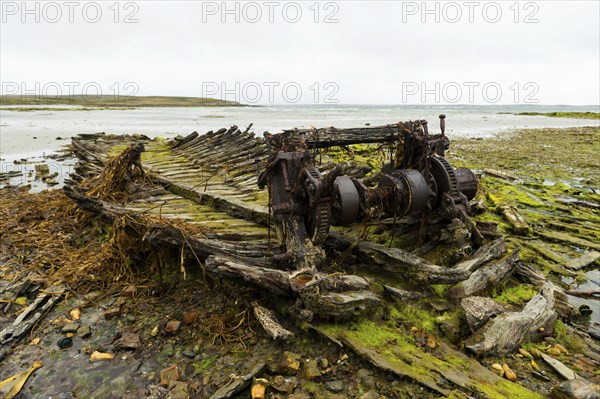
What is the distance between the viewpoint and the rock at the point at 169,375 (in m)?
4.20

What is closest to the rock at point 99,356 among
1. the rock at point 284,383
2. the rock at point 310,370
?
the rock at point 284,383

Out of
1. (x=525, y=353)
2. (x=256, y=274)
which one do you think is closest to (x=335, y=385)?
(x=256, y=274)

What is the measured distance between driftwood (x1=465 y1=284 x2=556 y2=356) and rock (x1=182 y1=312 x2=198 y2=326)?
349cm

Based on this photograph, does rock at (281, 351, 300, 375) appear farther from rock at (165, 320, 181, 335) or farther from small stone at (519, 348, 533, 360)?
small stone at (519, 348, 533, 360)

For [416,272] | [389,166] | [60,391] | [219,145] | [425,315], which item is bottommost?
[60,391]

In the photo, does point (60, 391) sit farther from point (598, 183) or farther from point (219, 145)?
point (598, 183)

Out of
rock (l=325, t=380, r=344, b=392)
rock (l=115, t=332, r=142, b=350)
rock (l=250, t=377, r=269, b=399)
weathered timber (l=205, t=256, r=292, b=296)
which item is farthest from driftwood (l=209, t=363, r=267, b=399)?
rock (l=115, t=332, r=142, b=350)

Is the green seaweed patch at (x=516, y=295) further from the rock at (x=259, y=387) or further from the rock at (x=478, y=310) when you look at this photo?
the rock at (x=259, y=387)

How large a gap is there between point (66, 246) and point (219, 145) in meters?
7.01

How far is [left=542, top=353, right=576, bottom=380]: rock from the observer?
162 inches

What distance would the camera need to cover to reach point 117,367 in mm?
4535

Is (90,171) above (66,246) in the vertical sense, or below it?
above

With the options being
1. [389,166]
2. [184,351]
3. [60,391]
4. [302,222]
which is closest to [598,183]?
[389,166]

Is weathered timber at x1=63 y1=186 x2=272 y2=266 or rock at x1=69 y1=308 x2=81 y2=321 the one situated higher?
weathered timber at x1=63 y1=186 x2=272 y2=266
